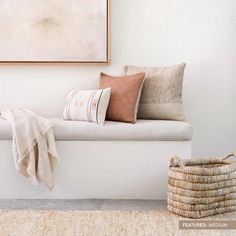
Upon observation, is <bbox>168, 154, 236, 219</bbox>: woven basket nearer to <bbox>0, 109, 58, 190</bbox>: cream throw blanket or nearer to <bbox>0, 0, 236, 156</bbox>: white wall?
<bbox>0, 109, 58, 190</bbox>: cream throw blanket

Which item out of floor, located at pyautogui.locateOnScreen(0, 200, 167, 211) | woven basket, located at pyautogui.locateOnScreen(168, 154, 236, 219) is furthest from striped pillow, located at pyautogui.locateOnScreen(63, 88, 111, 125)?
woven basket, located at pyautogui.locateOnScreen(168, 154, 236, 219)

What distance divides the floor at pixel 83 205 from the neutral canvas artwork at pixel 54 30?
1267 mm

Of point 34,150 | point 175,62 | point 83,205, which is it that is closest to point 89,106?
point 34,150

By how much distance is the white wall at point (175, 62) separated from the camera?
416 centimetres

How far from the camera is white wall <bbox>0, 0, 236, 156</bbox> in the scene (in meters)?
4.16

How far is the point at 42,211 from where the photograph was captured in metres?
3.18

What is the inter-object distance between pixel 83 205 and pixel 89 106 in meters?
0.71

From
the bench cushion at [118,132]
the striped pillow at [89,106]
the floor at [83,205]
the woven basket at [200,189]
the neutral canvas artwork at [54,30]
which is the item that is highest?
the neutral canvas artwork at [54,30]

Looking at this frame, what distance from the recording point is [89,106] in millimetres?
3613

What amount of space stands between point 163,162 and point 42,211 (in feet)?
2.93

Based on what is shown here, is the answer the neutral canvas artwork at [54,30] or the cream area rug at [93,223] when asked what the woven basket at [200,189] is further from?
the neutral canvas artwork at [54,30]

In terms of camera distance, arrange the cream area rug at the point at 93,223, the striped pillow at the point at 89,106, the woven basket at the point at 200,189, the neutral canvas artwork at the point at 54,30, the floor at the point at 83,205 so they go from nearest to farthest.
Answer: the cream area rug at the point at 93,223, the woven basket at the point at 200,189, the floor at the point at 83,205, the striped pillow at the point at 89,106, the neutral canvas artwork at the point at 54,30

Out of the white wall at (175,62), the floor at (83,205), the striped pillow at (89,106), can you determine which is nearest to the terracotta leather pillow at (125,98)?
the striped pillow at (89,106)

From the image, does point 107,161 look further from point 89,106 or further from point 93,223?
point 93,223
